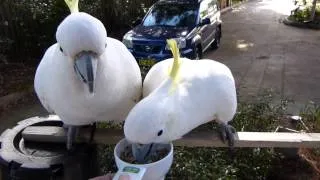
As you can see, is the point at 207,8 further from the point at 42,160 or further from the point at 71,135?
the point at 42,160

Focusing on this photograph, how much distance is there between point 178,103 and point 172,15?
22.2ft

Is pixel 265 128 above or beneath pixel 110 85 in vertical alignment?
beneath

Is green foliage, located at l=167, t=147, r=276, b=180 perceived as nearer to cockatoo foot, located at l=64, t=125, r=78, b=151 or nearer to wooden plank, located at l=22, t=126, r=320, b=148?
wooden plank, located at l=22, t=126, r=320, b=148

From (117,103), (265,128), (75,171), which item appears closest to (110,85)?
(117,103)

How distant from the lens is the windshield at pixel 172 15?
27.7 feet

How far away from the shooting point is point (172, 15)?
8617 millimetres

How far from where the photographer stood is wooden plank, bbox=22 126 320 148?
2.64m

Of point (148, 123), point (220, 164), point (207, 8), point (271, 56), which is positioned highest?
point (148, 123)

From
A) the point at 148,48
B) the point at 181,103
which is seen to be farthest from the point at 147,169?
the point at 148,48

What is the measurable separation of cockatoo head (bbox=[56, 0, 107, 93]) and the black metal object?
1.98ft

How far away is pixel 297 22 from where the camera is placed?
14.2 m

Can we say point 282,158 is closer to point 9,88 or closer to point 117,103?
point 117,103

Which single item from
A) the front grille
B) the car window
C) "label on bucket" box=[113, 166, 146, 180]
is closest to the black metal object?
"label on bucket" box=[113, 166, 146, 180]

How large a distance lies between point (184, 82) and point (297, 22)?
42.6 feet
